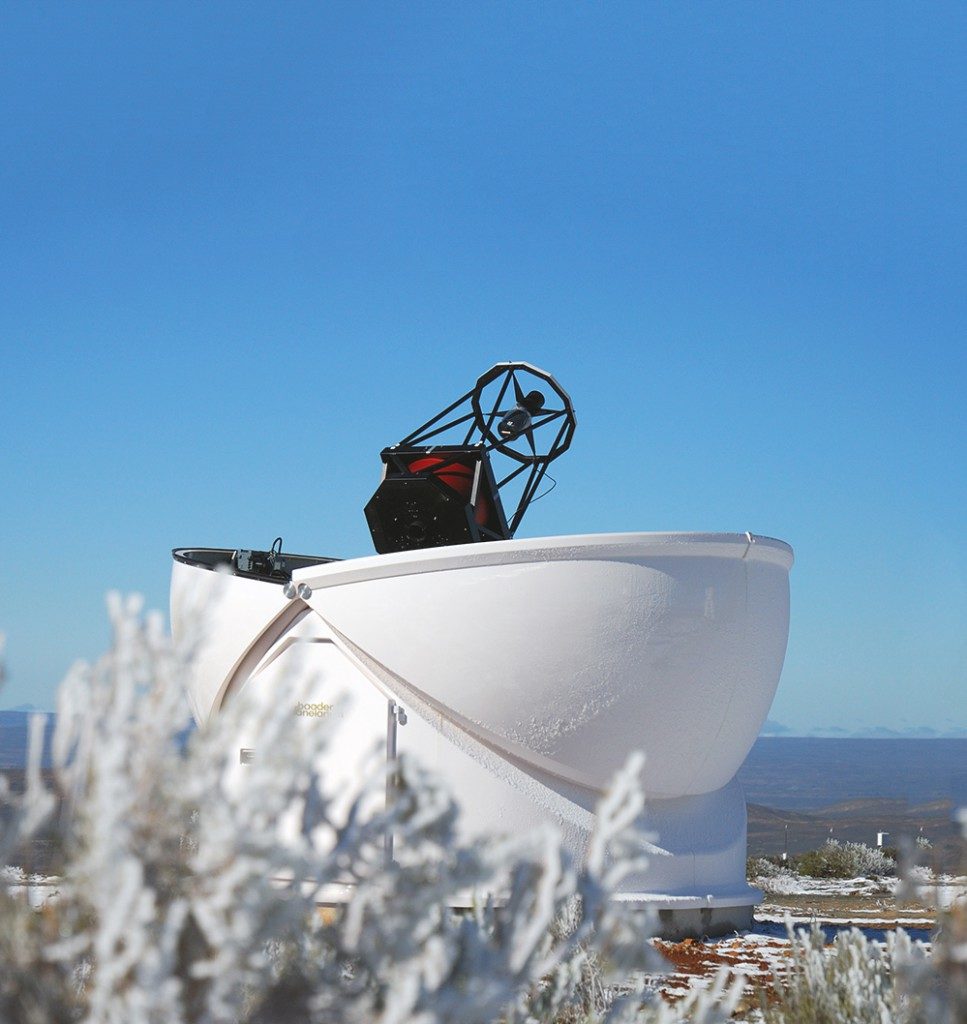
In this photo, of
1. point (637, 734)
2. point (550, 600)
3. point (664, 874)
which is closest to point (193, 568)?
point (550, 600)

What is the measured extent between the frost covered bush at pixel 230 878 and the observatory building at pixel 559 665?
17.0 feet

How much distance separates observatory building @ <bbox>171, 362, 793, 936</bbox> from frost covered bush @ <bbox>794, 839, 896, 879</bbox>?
231 inches

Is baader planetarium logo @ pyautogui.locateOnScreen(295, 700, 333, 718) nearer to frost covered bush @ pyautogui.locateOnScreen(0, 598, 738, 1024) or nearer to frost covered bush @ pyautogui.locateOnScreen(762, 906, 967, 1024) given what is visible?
frost covered bush @ pyautogui.locateOnScreen(762, 906, 967, 1024)

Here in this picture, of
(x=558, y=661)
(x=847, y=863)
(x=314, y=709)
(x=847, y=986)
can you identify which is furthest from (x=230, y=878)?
(x=847, y=863)

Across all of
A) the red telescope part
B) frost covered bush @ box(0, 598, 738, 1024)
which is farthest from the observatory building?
frost covered bush @ box(0, 598, 738, 1024)

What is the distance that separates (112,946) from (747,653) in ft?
22.6

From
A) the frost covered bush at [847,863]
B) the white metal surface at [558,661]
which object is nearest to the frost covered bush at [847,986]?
the white metal surface at [558,661]

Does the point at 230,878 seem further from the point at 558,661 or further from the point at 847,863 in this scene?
the point at 847,863

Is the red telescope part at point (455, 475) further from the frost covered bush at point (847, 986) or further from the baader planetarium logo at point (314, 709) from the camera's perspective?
the frost covered bush at point (847, 986)

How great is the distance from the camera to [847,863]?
13.9m

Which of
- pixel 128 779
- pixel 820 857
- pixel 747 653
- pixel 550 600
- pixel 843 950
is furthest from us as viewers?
pixel 820 857

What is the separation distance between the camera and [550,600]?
7543 mm

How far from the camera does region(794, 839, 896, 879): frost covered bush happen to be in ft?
45.4

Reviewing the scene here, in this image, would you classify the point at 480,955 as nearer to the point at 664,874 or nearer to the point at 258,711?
the point at 258,711
